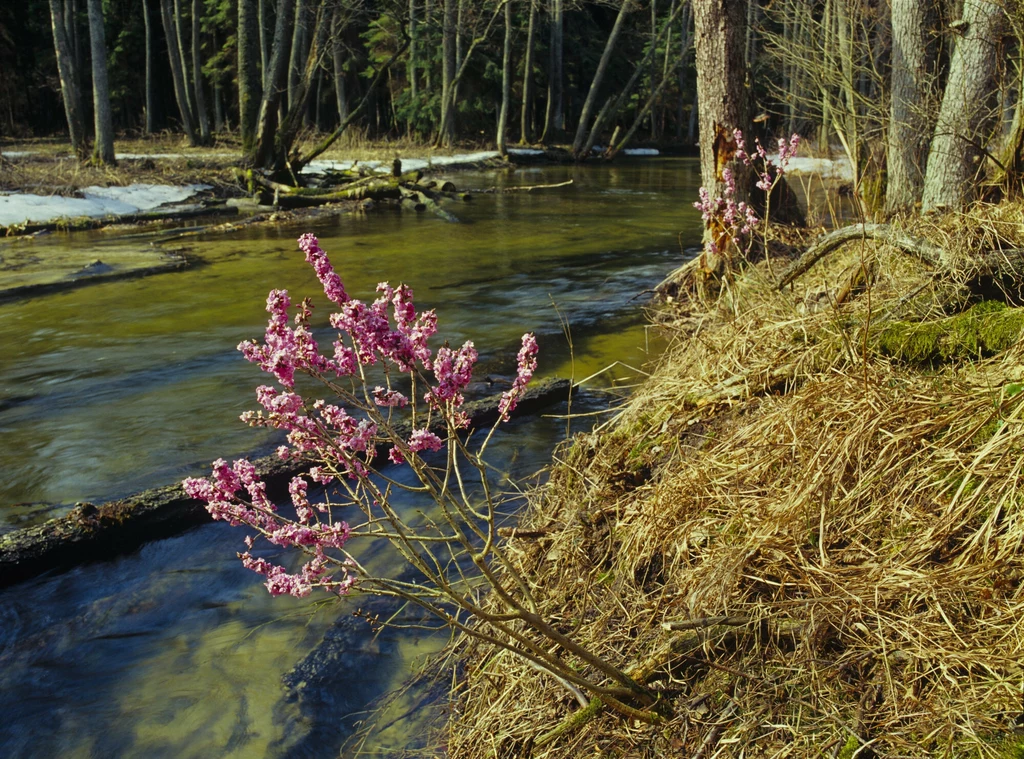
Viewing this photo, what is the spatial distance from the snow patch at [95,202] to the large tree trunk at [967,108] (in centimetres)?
1568

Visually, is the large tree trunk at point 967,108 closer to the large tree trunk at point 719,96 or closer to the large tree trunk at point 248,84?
the large tree trunk at point 719,96

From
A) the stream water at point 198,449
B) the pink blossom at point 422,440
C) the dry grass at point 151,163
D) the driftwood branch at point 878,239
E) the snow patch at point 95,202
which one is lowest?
the stream water at point 198,449

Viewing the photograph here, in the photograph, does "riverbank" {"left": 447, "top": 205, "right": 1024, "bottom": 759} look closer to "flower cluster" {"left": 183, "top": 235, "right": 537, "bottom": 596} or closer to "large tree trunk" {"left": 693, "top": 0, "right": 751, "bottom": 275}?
"flower cluster" {"left": 183, "top": 235, "right": 537, "bottom": 596}

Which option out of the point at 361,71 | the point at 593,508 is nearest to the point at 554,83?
the point at 361,71

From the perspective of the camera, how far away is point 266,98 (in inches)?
795

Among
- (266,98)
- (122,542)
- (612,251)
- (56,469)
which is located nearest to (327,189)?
(266,98)

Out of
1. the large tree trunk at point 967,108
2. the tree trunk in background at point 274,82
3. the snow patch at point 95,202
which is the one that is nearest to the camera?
the large tree trunk at point 967,108

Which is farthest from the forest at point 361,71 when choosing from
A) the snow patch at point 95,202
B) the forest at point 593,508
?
the forest at point 593,508

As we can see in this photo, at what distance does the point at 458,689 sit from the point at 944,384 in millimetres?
2396

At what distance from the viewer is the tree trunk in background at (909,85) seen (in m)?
8.65

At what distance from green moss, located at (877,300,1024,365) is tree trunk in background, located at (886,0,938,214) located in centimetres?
525

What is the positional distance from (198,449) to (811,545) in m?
4.74

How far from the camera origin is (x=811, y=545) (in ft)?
9.98

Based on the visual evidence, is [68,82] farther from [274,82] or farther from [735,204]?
[735,204]
